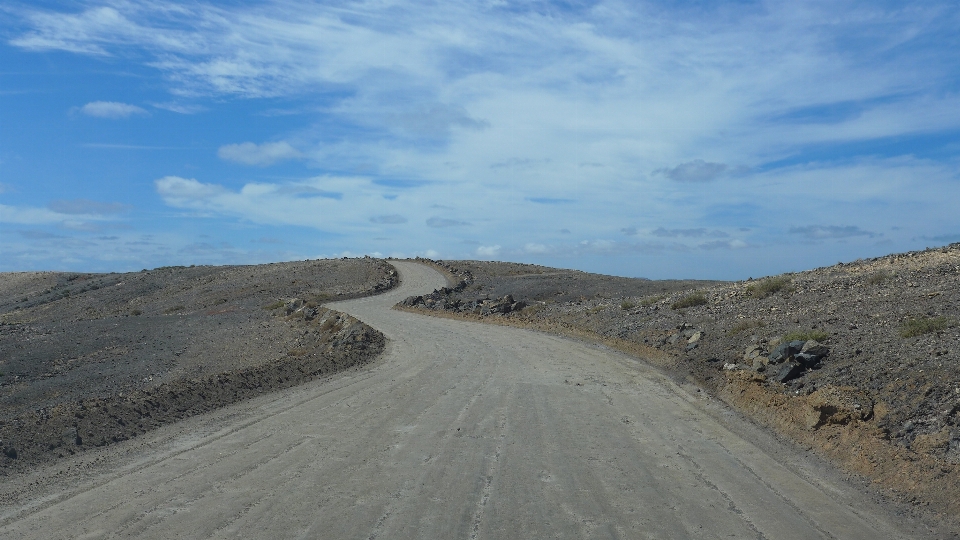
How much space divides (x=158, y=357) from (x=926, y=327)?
24.5 metres

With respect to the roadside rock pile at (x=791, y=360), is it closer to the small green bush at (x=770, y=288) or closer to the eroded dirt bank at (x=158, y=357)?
the small green bush at (x=770, y=288)

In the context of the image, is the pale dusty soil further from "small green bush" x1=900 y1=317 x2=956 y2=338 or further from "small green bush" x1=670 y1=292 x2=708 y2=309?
"small green bush" x1=670 y1=292 x2=708 y2=309

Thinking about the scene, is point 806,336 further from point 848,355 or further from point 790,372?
point 790,372

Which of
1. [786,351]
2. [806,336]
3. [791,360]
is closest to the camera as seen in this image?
[791,360]

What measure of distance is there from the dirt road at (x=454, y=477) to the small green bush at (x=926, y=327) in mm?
4124

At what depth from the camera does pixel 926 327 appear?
1400 centimetres

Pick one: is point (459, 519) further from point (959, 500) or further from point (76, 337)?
point (76, 337)

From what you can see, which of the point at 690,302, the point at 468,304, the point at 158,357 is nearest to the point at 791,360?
the point at 690,302

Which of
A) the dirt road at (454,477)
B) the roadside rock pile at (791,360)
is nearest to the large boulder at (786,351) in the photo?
the roadside rock pile at (791,360)

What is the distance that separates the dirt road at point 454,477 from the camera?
6.98 m

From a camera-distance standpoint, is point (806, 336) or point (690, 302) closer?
point (806, 336)

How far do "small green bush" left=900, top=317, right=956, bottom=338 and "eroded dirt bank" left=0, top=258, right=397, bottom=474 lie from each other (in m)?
13.2

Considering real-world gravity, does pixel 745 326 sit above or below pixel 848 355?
above

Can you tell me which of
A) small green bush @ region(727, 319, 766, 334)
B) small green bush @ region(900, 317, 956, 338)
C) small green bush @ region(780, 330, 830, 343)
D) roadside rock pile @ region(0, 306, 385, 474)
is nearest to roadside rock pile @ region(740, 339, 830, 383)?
small green bush @ region(780, 330, 830, 343)
